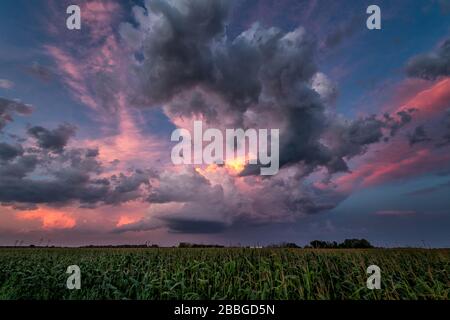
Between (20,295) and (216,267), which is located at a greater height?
(216,267)

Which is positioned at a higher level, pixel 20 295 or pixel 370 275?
pixel 370 275
